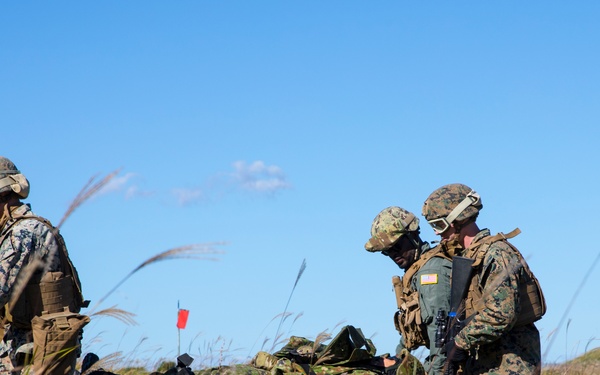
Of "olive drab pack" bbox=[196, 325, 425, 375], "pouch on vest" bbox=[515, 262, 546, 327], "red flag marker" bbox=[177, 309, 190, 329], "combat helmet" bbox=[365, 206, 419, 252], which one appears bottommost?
"olive drab pack" bbox=[196, 325, 425, 375]

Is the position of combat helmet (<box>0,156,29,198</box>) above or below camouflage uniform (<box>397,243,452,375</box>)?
above

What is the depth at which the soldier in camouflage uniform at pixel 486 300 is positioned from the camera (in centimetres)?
590

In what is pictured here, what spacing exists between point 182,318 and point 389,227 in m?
2.78

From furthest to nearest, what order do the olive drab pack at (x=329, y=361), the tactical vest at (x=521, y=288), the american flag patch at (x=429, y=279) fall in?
1. the olive drab pack at (x=329, y=361)
2. the american flag patch at (x=429, y=279)
3. the tactical vest at (x=521, y=288)

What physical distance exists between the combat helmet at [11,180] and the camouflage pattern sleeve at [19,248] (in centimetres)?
30

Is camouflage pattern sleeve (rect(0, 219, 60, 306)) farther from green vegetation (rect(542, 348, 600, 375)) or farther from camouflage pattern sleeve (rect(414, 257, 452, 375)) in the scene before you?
green vegetation (rect(542, 348, 600, 375))

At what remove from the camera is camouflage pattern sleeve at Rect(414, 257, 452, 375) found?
253 inches

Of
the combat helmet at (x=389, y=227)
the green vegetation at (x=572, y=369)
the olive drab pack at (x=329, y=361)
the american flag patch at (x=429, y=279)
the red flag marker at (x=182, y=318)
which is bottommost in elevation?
the green vegetation at (x=572, y=369)

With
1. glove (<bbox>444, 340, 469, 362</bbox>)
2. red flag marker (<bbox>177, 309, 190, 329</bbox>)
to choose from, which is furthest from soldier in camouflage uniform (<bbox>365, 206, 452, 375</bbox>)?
red flag marker (<bbox>177, 309, 190, 329</bbox>)

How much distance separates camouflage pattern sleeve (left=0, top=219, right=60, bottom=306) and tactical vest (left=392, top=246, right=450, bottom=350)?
2.98m

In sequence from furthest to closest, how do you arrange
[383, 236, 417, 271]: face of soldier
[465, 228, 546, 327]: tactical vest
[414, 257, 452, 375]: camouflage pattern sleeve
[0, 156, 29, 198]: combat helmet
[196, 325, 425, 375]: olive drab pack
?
[383, 236, 417, 271]: face of soldier
[196, 325, 425, 375]: olive drab pack
[0, 156, 29, 198]: combat helmet
[414, 257, 452, 375]: camouflage pattern sleeve
[465, 228, 546, 327]: tactical vest

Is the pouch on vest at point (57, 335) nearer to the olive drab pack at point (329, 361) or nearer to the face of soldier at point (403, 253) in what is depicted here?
the olive drab pack at point (329, 361)

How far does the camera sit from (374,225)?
8281 millimetres

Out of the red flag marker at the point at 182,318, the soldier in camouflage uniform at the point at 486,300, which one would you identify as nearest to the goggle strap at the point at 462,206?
the soldier in camouflage uniform at the point at 486,300
